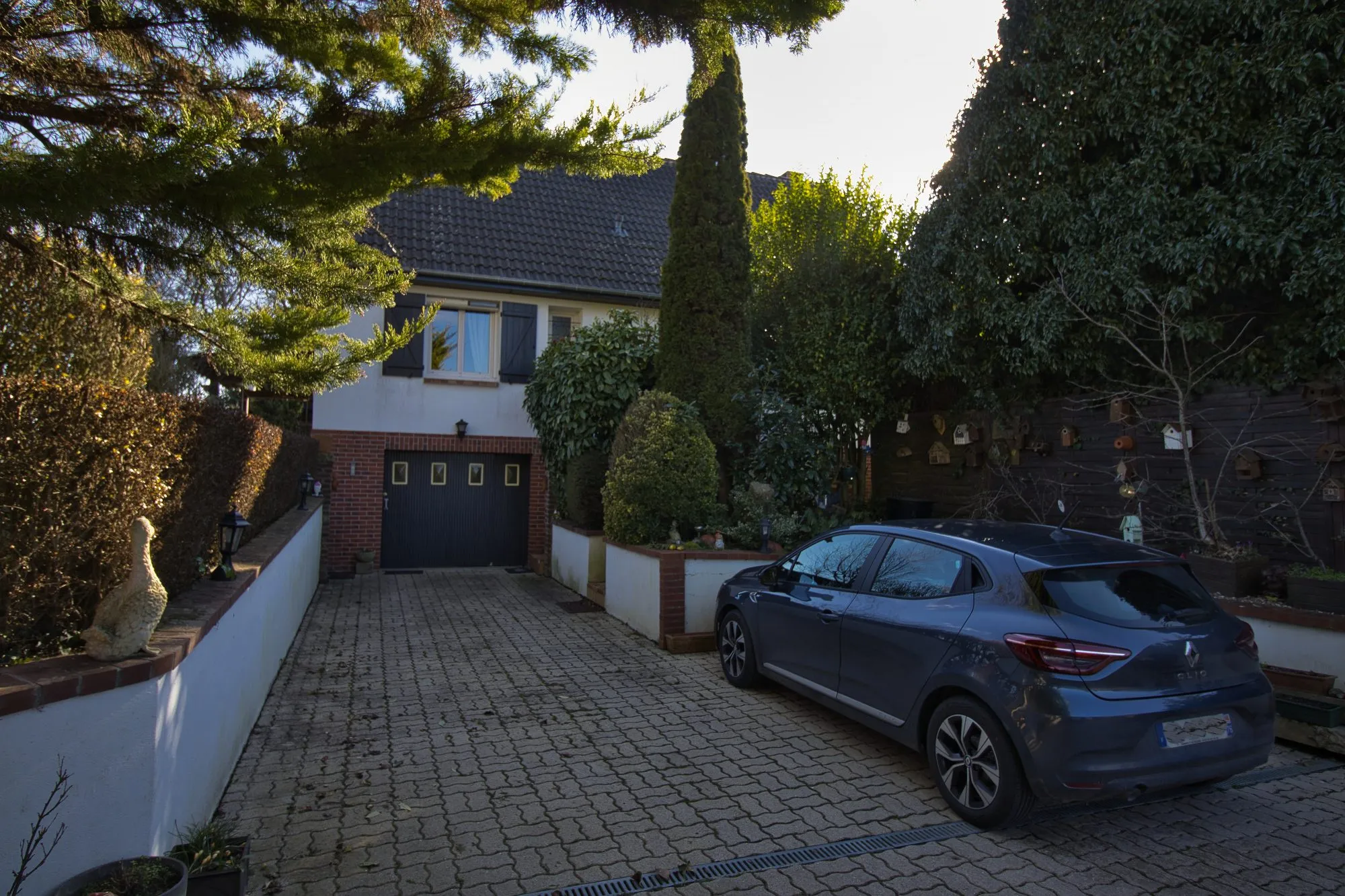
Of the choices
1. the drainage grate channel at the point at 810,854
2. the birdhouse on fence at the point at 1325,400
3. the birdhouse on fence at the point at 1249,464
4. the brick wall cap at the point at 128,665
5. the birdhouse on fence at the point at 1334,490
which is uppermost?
the birdhouse on fence at the point at 1325,400

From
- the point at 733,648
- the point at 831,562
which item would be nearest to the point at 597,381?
the point at 733,648

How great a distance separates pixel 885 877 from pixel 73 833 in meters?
3.09

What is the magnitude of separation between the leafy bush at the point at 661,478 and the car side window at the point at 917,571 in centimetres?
369

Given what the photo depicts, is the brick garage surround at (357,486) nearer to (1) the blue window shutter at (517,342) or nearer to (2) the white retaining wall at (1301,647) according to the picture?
(1) the blue window shutter at (517,342)

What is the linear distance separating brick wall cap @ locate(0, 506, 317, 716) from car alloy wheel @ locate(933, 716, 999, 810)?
360 cm

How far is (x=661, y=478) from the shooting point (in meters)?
8.32

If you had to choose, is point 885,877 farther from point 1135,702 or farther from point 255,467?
point 255,467

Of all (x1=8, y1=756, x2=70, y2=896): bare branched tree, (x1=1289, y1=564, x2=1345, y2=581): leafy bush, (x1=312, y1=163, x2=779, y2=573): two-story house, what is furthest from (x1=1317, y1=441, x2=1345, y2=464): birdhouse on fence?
(x1=312, y1=163, x2=779, y2=573): two-story house

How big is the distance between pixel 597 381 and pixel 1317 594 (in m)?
8.13

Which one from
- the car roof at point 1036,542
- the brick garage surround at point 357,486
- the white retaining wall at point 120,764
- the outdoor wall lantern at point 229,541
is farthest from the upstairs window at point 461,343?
the car roof at point 1036,542

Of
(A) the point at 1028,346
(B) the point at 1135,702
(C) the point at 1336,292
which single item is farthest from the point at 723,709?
(C) the point at 1336,292

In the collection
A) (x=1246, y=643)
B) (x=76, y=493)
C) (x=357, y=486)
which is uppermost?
(x=76, y=493)

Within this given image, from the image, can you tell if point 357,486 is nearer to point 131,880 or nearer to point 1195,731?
point 131,880

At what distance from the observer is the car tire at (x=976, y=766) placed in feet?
12.3
